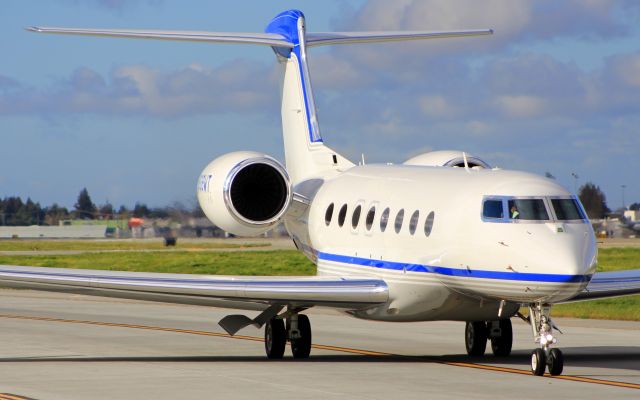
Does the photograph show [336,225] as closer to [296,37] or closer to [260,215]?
[260,215]

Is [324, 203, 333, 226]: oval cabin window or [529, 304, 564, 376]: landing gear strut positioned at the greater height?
[324, 203, 333, 226]: oval cabin window

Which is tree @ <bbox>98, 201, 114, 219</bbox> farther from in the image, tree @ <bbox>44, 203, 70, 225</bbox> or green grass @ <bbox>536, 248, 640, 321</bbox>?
green grass @ <bbox>536, 248, 640, 321</bbox>

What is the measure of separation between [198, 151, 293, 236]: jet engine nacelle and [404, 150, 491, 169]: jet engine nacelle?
2807mm

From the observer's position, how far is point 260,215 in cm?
2198

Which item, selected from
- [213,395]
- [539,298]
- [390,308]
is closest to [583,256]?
[539,298]

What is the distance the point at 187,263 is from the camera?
5941cm

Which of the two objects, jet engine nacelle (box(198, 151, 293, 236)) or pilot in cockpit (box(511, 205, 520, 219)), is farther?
jet engine nacelle (box(198, 151, 293, 236))

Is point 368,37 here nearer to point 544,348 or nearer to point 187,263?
point 544,348

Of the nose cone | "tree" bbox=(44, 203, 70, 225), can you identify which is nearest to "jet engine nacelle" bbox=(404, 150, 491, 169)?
the nose cone

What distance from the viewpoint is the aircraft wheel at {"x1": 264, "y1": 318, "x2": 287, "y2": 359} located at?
20.4 metres

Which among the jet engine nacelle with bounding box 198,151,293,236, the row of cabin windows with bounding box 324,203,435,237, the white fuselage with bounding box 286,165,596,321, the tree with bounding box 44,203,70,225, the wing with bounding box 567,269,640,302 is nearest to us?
the white fuselage with bounding box 286,165,596,321

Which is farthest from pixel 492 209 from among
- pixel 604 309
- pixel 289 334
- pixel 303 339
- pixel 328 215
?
pixel 604 309

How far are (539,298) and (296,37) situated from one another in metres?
10.8

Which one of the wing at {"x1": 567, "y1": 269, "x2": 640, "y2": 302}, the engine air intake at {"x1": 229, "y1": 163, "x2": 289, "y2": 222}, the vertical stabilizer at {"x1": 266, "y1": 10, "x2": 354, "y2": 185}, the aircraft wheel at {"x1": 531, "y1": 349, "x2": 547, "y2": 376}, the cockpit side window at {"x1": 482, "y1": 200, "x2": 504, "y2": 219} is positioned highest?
the vertical stabilizer at {"x1": 266, "y1": 10, "x2": 354, "y2": 185}
